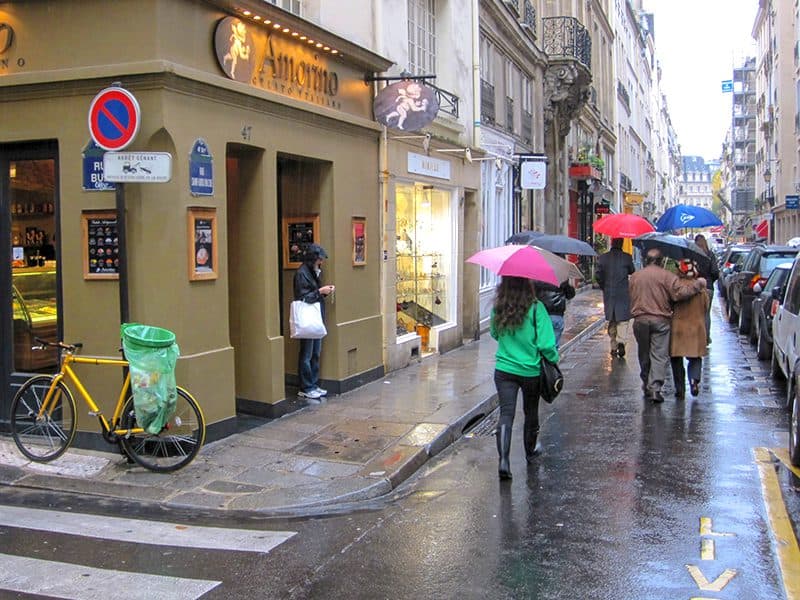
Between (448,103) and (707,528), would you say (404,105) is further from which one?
(707,528)

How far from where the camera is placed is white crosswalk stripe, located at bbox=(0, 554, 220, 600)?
4488 millimetres

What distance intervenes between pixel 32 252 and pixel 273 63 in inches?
126

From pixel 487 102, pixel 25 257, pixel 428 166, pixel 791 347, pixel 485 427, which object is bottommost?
pixel 485 427

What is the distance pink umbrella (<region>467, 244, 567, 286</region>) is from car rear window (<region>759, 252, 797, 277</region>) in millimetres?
11398

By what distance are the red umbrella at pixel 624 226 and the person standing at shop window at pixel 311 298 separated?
16.4 ft

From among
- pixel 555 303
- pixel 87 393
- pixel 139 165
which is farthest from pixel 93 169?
pixel 555 303

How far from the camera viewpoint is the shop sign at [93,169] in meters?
7.31

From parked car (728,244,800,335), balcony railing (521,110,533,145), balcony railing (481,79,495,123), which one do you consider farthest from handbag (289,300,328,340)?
balcony railing (521,110,533,145)

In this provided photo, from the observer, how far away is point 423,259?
45.7 ft

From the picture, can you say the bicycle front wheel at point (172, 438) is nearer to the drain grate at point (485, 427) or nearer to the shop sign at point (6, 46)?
the drain grate at point (485, 427)

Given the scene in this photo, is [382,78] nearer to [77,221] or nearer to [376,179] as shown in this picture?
[376,179]

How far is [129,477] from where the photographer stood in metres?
6.82

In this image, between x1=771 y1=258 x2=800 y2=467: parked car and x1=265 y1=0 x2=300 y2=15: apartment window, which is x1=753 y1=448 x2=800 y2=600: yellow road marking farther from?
x1=265 y1=0 x2=300 y2=15: apartment window

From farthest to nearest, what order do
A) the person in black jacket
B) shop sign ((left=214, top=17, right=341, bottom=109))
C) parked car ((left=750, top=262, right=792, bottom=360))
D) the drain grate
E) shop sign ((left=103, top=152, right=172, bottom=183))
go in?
parked car ((left=750, top=262, right=792, bottom=360)) → the person in black jacket → the drain grate → shop sign ((left=214, top=17, right=341, bottom=109)) → shop sign ((left=103, top=152, right=172, bottom=183))
